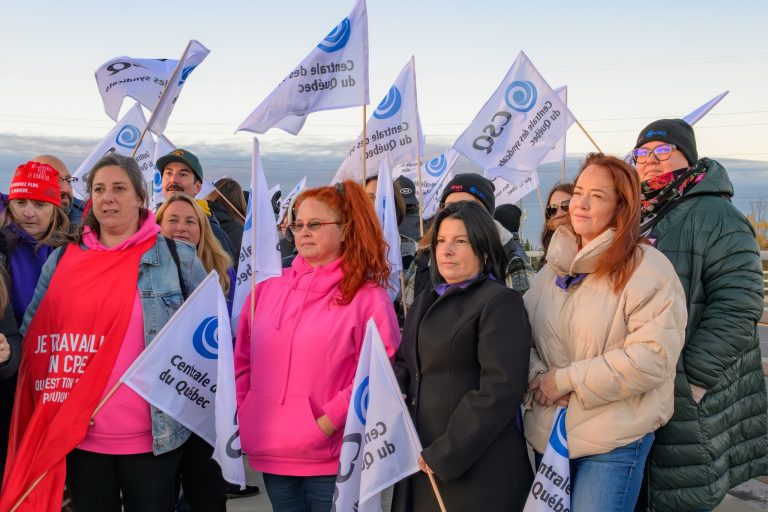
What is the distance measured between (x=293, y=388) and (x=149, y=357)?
25.1 inches

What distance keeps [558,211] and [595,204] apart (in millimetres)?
1885

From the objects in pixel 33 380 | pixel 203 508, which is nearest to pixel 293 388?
pixel 203 508

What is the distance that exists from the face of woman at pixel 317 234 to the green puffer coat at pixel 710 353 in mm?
1449

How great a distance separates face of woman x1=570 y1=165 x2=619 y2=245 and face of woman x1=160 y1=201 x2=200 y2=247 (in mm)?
2408

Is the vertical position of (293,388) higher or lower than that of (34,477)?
higher

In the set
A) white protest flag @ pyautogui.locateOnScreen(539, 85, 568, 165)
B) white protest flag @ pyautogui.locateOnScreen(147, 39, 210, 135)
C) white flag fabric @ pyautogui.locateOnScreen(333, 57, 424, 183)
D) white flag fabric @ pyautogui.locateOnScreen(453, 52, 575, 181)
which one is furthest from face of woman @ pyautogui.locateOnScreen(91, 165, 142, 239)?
white protest flag @ pyautogui.locateOnScreen(539, 85, 568, 165)

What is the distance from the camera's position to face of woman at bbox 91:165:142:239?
3.51 meters

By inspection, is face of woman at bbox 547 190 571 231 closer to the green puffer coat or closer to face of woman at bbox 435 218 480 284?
the green puffer coat

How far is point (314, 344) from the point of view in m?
3.32

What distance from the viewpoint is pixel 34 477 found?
3.31 m

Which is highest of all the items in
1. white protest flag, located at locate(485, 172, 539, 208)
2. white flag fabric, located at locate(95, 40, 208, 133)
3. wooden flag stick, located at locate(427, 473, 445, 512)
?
white flag fabric, located at locate(95, 40, 208, 133)

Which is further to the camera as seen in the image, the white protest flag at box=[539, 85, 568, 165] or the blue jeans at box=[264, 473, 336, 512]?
the white protest flag at box=[539, 85, 568, 165]

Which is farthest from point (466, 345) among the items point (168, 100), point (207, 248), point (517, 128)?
point (517, 128)

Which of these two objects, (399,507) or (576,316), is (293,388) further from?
(576,316)
